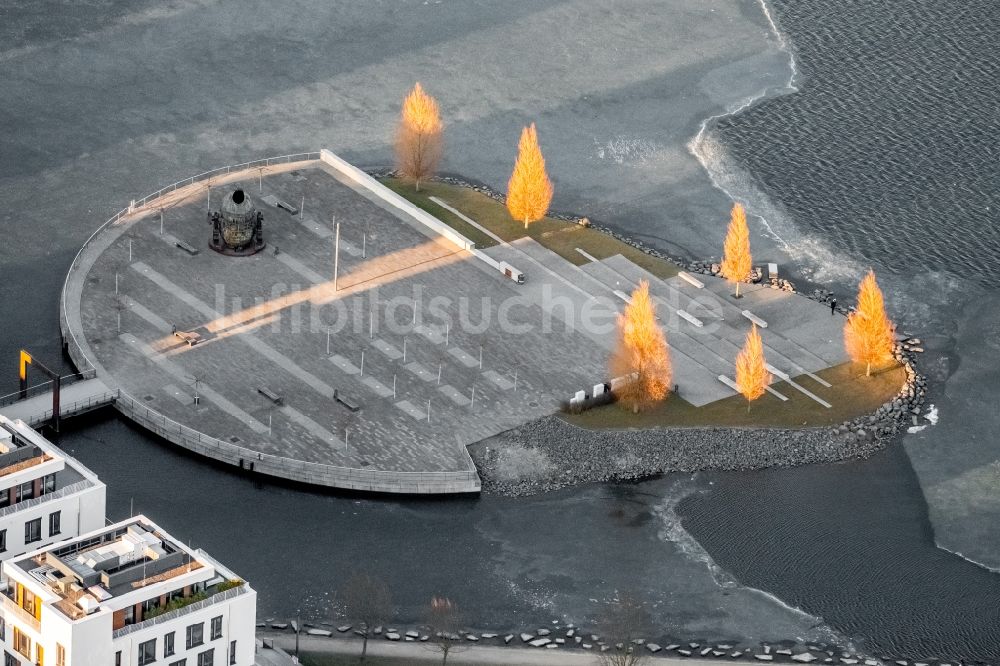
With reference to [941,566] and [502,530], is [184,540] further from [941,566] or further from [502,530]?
[941,566]

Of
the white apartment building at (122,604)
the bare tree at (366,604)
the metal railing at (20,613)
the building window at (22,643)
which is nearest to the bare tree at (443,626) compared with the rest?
the bare tree at (366,604)

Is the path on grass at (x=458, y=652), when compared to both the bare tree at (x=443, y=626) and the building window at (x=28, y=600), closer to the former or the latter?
the bare tree at (x=443, y=626)

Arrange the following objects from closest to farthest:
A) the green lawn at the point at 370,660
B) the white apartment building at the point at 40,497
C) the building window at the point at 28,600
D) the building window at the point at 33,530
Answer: the building window at the point at 28,600
the white apartment building at the point at 40,497
the building window at the point at 33,530
the green lawn at the point at 370,660

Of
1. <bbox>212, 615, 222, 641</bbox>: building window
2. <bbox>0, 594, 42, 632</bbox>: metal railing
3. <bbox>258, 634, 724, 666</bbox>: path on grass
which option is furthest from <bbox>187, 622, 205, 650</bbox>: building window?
<bbox>258, 634, 724, 666</bbox>: path on grass

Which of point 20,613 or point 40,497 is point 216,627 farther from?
point 40,497

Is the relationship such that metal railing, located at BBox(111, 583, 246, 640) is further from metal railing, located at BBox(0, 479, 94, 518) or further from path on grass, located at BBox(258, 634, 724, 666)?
path on grass, located at BBox(258, 634, 724, 666)

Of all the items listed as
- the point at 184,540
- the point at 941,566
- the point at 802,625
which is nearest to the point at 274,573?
the point at 184,540
